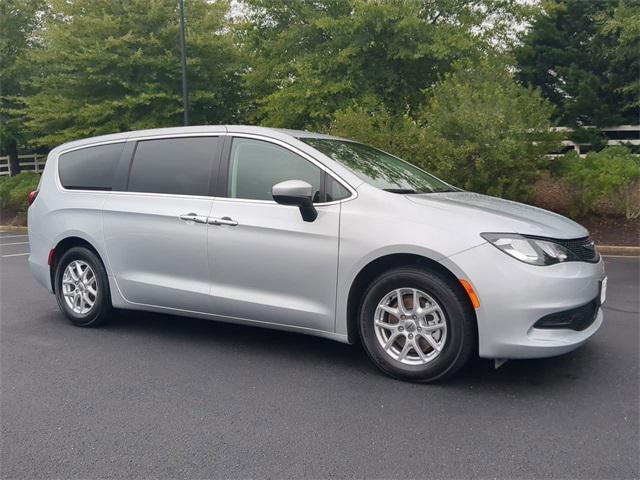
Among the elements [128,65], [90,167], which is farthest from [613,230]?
[128,65]

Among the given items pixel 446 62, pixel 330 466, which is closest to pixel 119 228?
pixel 330 466

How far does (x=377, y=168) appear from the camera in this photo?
15.8 ft

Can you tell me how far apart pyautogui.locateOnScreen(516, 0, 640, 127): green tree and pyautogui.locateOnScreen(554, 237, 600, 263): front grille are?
18.8 meters

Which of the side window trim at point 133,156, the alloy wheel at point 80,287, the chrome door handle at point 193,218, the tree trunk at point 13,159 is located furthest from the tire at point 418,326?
the tree trunk at point 13,159

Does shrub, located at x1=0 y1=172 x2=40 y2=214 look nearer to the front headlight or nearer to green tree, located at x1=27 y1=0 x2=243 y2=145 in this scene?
green tree, located at x1=27 y1=0 x2=243 y2=145

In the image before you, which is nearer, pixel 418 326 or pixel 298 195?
pixel 418 326

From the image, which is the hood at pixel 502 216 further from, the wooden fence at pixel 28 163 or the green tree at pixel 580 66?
the wooden fence at pixel 28 163

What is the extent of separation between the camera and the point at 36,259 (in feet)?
19.6

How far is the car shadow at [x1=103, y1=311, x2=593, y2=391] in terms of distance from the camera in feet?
13.5

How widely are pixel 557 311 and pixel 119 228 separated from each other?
3.50 meters

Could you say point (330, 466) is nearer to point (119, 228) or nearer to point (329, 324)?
point (329, 324)

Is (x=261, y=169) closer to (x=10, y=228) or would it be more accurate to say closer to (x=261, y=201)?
(x=261, y=201)

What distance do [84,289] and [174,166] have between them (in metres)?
1.46

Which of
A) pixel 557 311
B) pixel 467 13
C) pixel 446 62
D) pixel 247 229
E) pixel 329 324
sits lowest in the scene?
pixel 329 324
